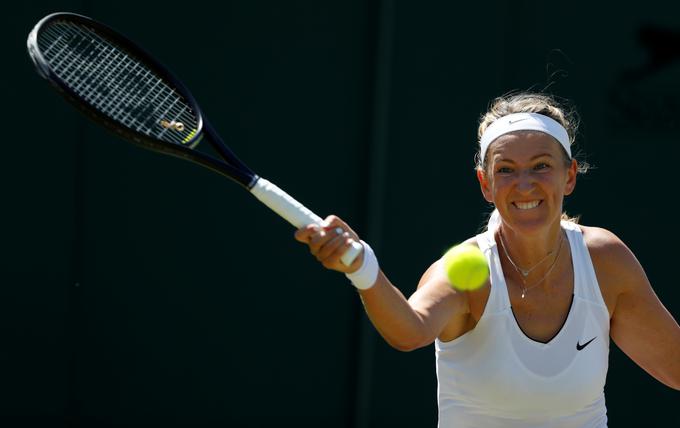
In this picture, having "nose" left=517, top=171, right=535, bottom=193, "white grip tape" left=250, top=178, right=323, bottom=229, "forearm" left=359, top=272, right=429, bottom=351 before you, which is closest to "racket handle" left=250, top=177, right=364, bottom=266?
"white grip tape" left=250, top=178, right=323, bottom=229

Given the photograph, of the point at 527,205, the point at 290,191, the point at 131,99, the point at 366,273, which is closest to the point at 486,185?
the point at 527,205

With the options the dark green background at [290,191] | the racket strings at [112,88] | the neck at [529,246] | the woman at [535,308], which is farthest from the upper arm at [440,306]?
the dark green background at [290,191]

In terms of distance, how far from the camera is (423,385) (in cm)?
502

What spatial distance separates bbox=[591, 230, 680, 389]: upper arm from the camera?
276 centimetres

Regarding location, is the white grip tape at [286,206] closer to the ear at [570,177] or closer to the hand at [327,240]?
the hand at [327,240]

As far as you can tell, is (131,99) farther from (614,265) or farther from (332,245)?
(614,265)

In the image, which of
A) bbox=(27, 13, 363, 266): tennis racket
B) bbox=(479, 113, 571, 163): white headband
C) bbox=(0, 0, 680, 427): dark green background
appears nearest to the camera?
bbox=(27, 13, 363, 266): tennis racket

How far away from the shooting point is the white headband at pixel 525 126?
2.68 meters

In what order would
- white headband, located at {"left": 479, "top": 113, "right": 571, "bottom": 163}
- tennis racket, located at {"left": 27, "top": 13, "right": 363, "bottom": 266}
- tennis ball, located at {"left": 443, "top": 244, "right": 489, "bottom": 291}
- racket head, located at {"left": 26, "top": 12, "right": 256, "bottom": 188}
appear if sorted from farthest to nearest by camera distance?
white headband, located at {"left": 479, "top": 113, "right": 571, "bottom": 163}, tennis ball, located at {"left": 443, "top": 244, "right": 489, "bottom": 291}, racket head, located at {"left": 26, "top": 12, "right": 256, "bottom": 188}, tennis racket, located at {"left": 27, "top": 13, "right": 363, "bottom": 266}

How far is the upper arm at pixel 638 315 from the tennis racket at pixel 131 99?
0.89 meters

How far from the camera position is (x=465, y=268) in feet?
8.53

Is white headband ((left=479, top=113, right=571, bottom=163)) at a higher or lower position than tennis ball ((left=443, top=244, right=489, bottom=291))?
higher

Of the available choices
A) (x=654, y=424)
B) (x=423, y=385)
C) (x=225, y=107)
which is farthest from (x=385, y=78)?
(x=654, y=424)

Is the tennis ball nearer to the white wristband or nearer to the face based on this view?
the face
